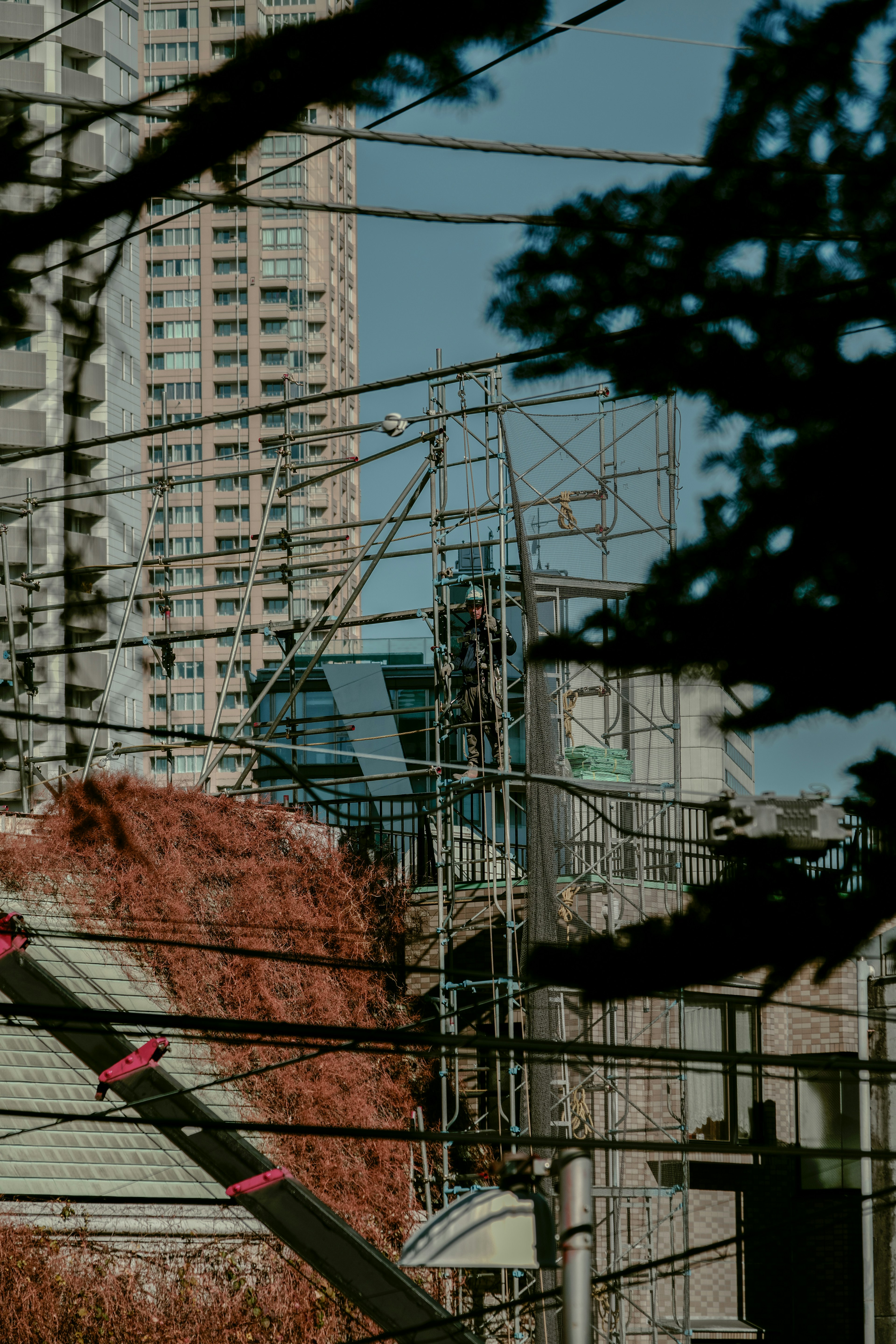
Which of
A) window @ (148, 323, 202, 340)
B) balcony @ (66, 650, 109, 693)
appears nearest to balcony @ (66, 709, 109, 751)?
balcony @ (66, 650, 109, 693)

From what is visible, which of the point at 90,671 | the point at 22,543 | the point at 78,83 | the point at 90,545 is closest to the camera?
the point at 22,543

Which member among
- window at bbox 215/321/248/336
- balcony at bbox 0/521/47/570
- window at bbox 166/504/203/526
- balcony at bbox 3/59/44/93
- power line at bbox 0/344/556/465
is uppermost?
window at bbox 215/321/248/336

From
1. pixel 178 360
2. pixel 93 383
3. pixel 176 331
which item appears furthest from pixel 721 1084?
pixel 176 331

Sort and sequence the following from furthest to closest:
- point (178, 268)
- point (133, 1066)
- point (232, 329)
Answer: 1. point (178, 268)
2. point (232, 329)
3. point (133, 1066)

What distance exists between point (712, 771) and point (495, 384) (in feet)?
17.6

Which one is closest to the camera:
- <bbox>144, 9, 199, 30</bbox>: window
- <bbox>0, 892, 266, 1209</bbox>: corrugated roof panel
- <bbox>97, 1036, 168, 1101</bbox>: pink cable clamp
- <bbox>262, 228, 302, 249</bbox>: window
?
<bbox>97, 1036, 168, 1101</bbox>: pink cable clamp

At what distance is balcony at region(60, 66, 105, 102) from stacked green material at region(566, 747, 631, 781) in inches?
749

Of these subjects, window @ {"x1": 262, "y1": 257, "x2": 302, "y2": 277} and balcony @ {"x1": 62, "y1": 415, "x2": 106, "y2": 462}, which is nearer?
balcony @ {"x1": 62, "y1": 415, "x2": 106, "y2": 462}

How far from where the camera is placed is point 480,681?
13.0 meters

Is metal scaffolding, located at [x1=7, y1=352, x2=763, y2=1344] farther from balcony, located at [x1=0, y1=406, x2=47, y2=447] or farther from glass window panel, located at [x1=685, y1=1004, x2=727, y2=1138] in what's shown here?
balcony, located at [x1=0, y1=406, x2=47, y2=447]

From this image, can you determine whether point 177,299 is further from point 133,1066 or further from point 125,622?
point 133,1066

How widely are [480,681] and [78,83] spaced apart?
796 inches

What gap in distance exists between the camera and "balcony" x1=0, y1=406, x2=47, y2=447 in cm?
2620

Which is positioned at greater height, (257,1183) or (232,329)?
(232,329)
